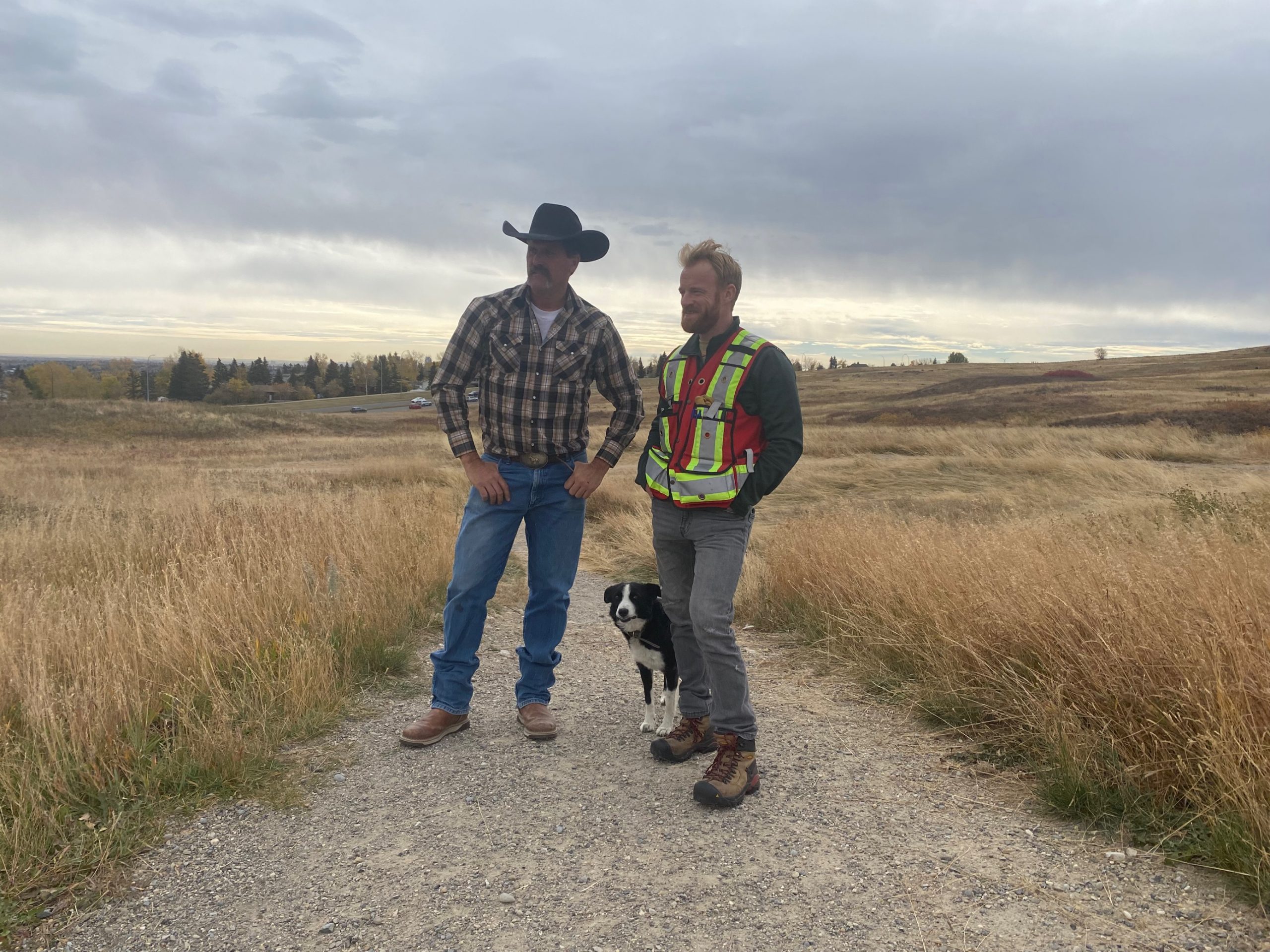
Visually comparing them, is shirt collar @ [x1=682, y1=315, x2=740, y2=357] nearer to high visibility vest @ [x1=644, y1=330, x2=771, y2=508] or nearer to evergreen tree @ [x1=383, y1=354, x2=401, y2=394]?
high visibility vest @ [x1=644, y1=330, x2=771, y2=508]

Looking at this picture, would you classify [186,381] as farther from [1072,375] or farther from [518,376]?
[518,376]

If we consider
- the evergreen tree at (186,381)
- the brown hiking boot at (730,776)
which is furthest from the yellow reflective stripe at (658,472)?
the evergreen tree at (186,381)

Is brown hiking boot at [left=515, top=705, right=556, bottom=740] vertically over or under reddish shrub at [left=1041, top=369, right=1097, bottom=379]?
under

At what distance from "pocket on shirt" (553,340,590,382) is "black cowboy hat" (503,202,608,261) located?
18.7 inches

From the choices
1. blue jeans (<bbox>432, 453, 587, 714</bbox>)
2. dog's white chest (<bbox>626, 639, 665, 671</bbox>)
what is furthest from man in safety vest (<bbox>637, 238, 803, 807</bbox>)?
blue jeans (<bbox>432, 453, 587, 714</bbox>)

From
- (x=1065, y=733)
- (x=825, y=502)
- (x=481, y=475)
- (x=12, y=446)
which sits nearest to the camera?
(x=1065, y=733)

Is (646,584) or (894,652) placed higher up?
(646,584)

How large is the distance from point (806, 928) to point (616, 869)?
28.0 inches

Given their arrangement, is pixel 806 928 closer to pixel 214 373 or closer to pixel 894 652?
pixel 894 652

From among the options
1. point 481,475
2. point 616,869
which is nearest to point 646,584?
point 481,475

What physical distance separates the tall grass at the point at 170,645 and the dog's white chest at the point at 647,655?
1.63m

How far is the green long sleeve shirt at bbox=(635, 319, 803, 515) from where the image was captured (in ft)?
10.5

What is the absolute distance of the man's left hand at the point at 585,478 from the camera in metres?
3.91

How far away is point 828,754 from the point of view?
12.5 feet
